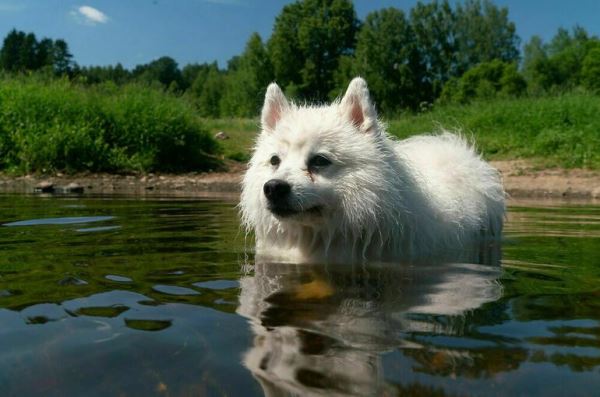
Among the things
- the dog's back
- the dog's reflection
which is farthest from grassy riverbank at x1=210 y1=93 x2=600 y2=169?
the dog's reflection

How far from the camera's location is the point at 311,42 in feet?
225

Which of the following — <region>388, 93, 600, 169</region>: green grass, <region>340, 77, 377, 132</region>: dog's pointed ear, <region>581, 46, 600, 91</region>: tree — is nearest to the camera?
<region>340, 77, 377, 132</region>: dog's pointed ear

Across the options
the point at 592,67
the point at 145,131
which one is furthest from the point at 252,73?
the point at 145,131

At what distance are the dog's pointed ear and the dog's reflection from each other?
1120mm

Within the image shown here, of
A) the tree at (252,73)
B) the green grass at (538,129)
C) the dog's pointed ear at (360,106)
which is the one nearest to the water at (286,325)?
the dog's pointed ear at (360,106)

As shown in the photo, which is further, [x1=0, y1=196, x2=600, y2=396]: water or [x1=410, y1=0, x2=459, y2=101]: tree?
[x1=410, y1=0, x2=459, y2=101]: tree

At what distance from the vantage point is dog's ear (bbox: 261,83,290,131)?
4.80 metres

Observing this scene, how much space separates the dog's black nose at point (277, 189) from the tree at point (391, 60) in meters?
59.0

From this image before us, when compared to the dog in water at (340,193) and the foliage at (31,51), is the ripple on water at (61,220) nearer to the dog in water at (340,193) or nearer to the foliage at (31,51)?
the dog in water at (340,193)

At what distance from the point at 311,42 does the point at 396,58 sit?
9.73 m

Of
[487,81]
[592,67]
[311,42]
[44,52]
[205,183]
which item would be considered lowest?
[205,183]

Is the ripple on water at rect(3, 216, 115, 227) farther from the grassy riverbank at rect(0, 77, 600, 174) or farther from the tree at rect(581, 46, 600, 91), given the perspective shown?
the tree at rect(581, 46, 600, 91)

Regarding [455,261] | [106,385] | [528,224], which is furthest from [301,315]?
[528,224]

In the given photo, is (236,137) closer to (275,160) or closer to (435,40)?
(275,160)
